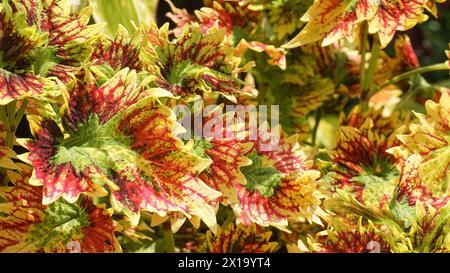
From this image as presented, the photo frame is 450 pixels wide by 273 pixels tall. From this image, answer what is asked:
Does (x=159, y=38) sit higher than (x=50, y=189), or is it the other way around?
(x=159, y=38)

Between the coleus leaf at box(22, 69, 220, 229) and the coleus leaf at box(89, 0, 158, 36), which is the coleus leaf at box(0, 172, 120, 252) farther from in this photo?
the coleus leaf at box(89, 0, 158, 36)

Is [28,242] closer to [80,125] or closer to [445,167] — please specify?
[80,125]

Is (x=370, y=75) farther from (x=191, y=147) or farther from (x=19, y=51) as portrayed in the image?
(x=19, y=51)

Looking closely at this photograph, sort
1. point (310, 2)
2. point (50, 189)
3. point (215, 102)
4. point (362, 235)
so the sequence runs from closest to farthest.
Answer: point (50, 189)
point (362, 235)
point (310, 2)
point (215, 102)

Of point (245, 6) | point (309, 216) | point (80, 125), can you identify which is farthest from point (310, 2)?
point (80, 125)

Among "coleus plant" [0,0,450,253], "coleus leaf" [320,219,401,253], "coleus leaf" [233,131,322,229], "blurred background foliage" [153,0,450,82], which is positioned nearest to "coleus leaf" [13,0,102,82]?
"coleus plant" [0,0,450,253]

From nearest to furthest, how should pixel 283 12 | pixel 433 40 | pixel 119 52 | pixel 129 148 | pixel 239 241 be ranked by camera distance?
1. pixel 129 148
2. pixel 119 52
3. pixel 239 241
4. pixel 283 12
5. pixel 433 40

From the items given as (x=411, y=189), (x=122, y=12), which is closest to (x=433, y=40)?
(x=122, y=12)
